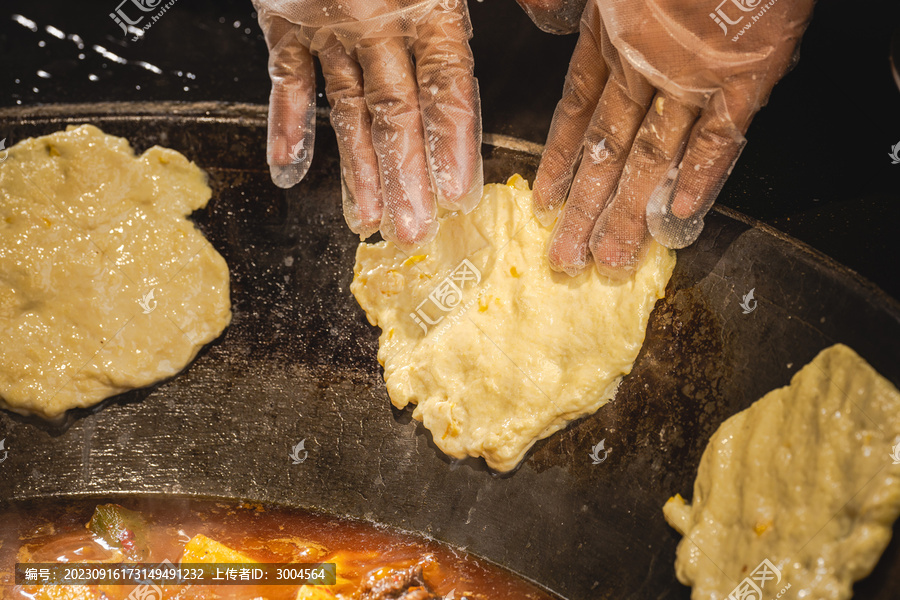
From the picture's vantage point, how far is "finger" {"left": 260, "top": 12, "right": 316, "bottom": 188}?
192 centimetres

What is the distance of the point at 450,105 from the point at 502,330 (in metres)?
0.76

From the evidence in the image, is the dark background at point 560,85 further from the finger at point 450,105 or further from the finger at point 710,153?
the finger at point 450,105

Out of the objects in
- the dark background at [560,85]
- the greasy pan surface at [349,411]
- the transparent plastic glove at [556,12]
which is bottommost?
the greasy pan surface at [349,411]

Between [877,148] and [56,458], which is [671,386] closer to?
[877,148]

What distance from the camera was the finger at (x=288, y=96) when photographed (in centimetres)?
192

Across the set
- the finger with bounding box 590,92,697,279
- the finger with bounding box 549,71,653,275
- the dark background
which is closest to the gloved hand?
the finger with bounding box 549,71,653,275

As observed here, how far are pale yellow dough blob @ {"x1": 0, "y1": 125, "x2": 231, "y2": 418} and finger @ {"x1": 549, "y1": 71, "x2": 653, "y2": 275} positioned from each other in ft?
4.55

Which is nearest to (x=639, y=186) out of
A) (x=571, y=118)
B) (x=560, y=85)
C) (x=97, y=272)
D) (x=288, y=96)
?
(x=571, y=118)

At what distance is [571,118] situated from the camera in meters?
1.70

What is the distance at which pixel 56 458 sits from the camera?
2.13 m

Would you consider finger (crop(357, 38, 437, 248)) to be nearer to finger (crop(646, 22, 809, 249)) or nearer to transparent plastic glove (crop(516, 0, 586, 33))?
transparent plastic glove (crop(516, 0, 586, 33))

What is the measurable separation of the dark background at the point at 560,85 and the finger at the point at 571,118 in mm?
498

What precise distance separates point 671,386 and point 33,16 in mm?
3625

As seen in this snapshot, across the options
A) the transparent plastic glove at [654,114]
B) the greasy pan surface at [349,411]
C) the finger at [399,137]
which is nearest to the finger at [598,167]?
the transparent plastic glove at [654,114]
